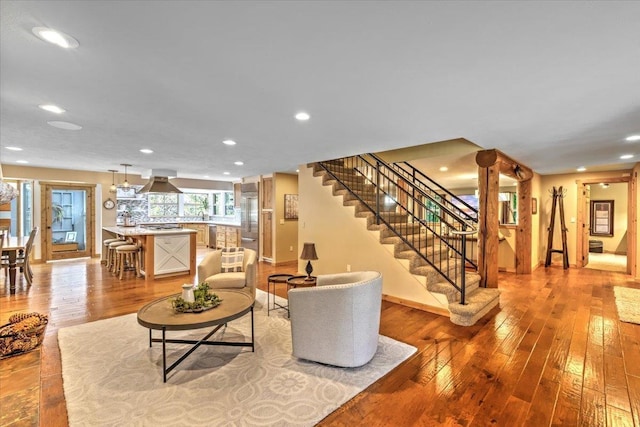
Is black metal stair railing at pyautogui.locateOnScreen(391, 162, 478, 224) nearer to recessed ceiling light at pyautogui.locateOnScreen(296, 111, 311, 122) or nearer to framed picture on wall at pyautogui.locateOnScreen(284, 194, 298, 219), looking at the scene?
framed picture on wall at pyautogui.locateOnScreen(284, 194, 298, 219)

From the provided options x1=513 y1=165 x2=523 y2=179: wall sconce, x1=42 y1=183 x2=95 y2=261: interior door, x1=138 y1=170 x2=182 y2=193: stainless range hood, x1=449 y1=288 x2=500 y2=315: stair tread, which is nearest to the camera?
x1=449 y1=288 x2=500 y2=315: stair tread

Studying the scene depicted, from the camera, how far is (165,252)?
6.04 meters

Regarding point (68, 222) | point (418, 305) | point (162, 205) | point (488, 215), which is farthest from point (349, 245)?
point (162, 205)

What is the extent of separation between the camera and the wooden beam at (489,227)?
178 inches

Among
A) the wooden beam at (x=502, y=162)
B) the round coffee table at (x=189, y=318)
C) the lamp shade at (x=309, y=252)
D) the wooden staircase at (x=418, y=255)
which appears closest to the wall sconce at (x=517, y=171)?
the wooden beam at (x=502, y=162)

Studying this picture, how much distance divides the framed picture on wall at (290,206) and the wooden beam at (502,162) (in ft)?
14.8

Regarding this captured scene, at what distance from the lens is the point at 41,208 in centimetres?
755

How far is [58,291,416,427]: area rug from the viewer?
6.55ft

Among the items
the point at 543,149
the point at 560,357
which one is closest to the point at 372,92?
the point at 560,357

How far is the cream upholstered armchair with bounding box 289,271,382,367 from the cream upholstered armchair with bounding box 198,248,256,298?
1.59 meters

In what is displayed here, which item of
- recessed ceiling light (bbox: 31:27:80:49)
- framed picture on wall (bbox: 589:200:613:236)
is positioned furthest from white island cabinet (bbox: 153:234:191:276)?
framed picture on wall (bbox: 589:200:613:236)

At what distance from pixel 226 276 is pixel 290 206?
12.6ft

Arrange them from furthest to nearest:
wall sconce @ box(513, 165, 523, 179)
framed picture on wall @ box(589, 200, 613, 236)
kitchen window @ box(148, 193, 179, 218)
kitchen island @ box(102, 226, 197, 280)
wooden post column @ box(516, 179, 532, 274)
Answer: kitchen window @ box(148, 193, 179, 218), framed picture on wall @ box(589, 200, 613, 236), wooden post column @ box(516, 179, 532, 274), kitchen island @ box(102, 226, 197, 280), wall sconce @ box(513, 165, 523, 179)

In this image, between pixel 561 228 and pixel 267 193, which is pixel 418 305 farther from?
pixel 561 228
